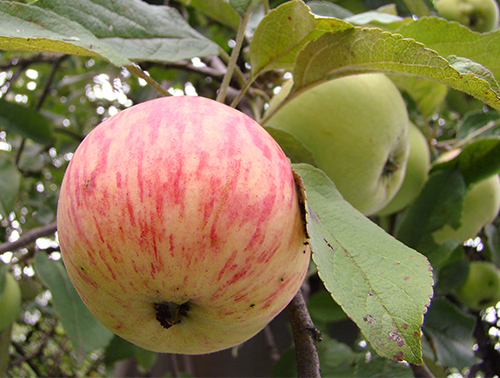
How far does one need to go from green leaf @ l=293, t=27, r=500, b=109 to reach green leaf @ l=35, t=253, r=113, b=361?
67 cm

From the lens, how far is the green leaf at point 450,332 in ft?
3.70

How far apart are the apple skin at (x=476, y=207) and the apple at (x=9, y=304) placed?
129cm

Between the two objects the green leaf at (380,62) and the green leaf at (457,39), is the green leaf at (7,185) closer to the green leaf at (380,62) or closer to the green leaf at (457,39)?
the green leaf at (380,62)

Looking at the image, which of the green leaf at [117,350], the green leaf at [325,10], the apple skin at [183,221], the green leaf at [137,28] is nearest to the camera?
the apple skin at [183,221]

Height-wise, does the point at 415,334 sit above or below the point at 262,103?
above

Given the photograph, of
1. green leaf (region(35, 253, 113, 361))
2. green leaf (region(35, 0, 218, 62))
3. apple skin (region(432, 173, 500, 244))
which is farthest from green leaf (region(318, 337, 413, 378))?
green leaf (region(35, 0, 218, 62))

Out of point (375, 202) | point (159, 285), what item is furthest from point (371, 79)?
point (159, 285)

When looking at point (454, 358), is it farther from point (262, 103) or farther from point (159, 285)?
point (159, 285)

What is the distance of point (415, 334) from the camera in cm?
44

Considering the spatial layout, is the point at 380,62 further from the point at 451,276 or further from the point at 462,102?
the point at 462,102

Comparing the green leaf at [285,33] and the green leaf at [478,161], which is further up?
the green leaf at [285,33]

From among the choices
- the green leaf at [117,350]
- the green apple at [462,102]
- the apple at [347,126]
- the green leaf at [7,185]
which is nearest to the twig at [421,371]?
the apple at [347,126]

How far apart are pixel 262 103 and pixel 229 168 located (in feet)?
2.33

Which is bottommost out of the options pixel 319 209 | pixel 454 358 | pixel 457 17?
pixel 454 358
